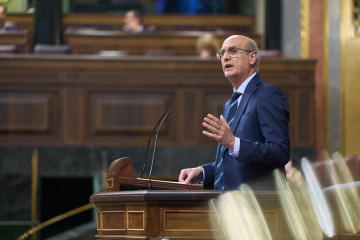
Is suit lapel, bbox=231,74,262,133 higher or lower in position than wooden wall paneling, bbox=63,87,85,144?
higher

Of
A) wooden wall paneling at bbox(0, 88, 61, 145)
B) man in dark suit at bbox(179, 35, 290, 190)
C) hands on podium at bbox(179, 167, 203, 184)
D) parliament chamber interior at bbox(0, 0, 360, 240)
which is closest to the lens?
man in dark suit at bbox(179, 35, 290, 190)

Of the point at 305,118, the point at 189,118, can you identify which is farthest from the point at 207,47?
the point at 305,118

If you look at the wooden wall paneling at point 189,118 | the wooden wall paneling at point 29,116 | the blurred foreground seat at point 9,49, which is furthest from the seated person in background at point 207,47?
the blurred foreground seat at point 9,49

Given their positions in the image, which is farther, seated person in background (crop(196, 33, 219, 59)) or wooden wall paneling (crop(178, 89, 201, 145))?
seated person in background (crop(196, 33, 219, 59))

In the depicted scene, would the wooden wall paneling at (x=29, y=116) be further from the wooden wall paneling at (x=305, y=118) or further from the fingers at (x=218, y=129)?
the fingers at (x=218, y=129)

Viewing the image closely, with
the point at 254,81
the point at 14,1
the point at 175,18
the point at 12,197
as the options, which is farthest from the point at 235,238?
the point at 14,1

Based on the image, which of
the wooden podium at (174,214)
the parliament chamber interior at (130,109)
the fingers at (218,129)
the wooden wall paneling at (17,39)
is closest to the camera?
the wooden podium at (174,214)

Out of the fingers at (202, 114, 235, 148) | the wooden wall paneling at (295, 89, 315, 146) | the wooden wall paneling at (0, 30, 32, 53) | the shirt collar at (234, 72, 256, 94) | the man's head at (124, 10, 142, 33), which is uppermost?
the man's head at (124, 10, 142, 33)

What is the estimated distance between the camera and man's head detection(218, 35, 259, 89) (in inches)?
106

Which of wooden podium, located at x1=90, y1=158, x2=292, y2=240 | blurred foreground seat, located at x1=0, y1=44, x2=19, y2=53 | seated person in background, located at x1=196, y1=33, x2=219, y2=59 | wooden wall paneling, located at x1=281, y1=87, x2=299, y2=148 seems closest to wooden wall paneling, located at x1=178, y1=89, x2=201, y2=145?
seated person in background, located at x1=196, y1=33, x2=219, y2=59

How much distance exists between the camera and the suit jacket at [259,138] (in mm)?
2436

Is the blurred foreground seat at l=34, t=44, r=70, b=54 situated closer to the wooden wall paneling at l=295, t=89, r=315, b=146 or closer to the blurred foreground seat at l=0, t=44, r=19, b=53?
the blurred foreground seat at l=0, t=44, r=19, b=53

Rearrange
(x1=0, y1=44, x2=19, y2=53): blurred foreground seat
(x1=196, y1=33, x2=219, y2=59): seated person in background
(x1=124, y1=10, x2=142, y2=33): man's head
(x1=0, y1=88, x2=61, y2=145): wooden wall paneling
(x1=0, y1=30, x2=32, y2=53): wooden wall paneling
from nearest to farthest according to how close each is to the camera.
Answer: (x1=0, y1=88, x2=61, y2=145): wooden wall paneling
(x1=196, y1=33, x2=219, y2=59): seated person in background
(x1=0, y1=44, x2=19, y2=53): blurred foreground seat
(x1=0, y1=30, x2=32, y2=53): wooden wall paneling
(x1=124, y1=10, x2=142, y2=33): man's head

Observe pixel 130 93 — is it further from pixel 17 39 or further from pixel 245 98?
pixel 245 98
